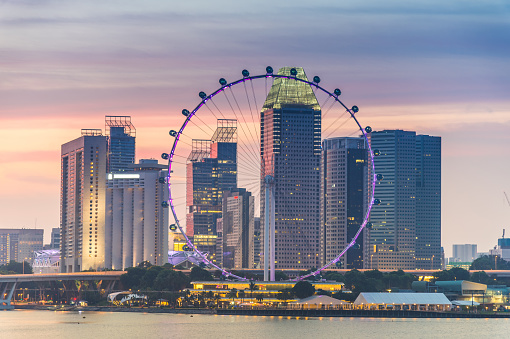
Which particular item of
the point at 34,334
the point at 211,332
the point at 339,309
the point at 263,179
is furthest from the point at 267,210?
the point at 34,334

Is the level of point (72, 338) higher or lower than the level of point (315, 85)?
lower

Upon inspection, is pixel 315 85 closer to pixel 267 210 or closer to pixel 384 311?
pixel 267 210

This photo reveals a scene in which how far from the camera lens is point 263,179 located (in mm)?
186000

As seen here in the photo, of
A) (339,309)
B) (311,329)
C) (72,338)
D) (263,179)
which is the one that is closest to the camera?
(72,338)

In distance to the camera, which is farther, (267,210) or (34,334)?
(267,210)

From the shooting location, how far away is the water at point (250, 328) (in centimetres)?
15700

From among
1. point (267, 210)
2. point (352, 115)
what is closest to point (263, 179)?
point (267, 210)

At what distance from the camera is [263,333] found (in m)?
158

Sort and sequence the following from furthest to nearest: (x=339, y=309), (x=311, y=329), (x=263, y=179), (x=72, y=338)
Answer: (x=339, y=309) → (x=263, y=179) → (x=311, y=329) → (x=72, y=338)

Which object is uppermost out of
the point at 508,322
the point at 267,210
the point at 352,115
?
the point at 352,115

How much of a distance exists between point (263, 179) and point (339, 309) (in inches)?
1212

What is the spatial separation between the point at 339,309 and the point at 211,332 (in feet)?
147

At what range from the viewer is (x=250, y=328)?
542 feet

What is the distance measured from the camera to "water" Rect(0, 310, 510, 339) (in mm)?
157000
